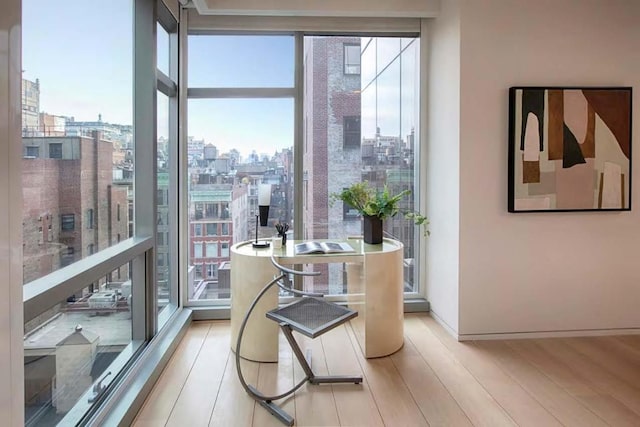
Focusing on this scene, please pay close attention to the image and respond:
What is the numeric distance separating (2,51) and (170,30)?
2.75 meters

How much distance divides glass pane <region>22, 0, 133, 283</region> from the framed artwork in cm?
277

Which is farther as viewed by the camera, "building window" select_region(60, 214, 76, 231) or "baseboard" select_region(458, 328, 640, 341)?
"baseboard" select_region(458, 328, 640, 341)

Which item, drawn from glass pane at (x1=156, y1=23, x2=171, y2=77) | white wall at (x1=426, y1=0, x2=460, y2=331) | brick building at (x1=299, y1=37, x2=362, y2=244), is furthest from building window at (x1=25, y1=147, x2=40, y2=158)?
white wall at (x1=426, y1=0, x2=460, y2=331)

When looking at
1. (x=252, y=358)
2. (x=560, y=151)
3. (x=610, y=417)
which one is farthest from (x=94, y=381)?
(x=560, y=151)

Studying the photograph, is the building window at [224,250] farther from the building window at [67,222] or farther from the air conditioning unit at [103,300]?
the building window at [67,222]

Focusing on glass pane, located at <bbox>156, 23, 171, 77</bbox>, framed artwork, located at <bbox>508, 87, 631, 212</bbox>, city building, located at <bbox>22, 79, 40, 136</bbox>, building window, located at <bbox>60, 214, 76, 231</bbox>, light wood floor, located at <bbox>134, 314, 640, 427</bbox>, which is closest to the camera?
city building, located at <bbox>22, 79, 40, 136</bbox>

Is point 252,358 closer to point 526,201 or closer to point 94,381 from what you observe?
point 94,381

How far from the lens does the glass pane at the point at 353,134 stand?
4137mm

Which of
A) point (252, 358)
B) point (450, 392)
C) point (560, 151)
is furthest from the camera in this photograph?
point (560, 151)

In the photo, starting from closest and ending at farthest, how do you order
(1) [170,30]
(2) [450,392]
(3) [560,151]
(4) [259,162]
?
1. (2) [450,392]
2. (3) [560,151]
3. (1) [170,30]
4. (4) [259,162]

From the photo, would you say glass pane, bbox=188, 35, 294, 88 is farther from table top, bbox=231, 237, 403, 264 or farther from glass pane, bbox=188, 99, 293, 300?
table top, bbox=231, 237, 403, 264

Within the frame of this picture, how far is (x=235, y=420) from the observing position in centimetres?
230

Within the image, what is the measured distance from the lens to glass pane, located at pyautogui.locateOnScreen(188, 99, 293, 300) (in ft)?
13.2

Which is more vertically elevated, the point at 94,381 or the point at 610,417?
the point at 94,381
